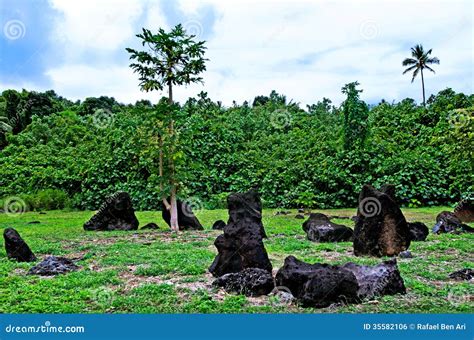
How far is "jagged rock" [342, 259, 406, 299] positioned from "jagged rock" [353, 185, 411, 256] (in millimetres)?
3176

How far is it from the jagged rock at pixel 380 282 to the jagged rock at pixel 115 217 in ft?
34.6

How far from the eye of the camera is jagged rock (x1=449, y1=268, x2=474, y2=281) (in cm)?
805

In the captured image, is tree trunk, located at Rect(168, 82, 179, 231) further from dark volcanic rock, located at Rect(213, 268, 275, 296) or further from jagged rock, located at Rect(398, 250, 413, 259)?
dark volcanic rock, located at Rect(213, 268, 275, 296)

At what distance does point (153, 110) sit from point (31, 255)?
19.8 feet

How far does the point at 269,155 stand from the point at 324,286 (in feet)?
76.1

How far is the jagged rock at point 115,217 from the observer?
16.3 m

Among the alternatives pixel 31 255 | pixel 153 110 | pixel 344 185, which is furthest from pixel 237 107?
pixel 31 255

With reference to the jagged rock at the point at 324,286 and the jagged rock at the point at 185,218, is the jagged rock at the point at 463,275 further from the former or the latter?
the jagged rock at the point at 185,218

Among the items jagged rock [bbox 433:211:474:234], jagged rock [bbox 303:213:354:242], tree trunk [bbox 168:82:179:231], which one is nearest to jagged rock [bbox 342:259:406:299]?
jagged rock [bbox 303:213:354:242]

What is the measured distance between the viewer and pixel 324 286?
667cm

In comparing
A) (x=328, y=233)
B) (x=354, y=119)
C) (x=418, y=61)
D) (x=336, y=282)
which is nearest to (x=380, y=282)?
(x=336, y=282)

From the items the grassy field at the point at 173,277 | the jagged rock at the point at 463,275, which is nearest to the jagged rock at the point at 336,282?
the grassy field at the point at 173,277

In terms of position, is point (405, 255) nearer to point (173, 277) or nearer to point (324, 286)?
point (324, 286)

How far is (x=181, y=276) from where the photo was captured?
341 inches
